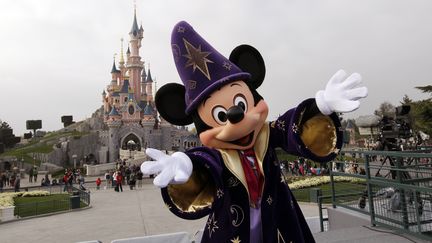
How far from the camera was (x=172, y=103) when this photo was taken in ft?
11.9

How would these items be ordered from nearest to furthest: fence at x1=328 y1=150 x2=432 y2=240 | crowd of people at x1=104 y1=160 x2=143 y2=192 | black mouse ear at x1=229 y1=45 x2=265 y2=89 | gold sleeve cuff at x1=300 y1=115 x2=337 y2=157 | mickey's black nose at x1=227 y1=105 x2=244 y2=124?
1. mickey's black nose at x1=227 y1=105 x2=244 y2=124
2. gold sleeve cuff at x1=300 y1=115 x2=337 y2=157
3. black mouse ear at x1=229 y1=45 x2=265 y2=89
4. fence at x1=328 y1=150 x2=432 y2=240
5. crowd of people at x1=104 y1=160 x2=143 y2=192

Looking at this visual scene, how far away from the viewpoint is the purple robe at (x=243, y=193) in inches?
118

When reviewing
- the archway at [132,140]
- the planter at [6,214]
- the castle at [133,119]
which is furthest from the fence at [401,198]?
the archway at [132,140]

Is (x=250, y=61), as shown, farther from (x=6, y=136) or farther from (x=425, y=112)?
(x=6, y=136)

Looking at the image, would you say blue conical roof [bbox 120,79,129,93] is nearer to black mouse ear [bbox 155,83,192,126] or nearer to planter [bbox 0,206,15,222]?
planter [bbox 0,206,15,222]

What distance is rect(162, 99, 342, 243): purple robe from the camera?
301 cm

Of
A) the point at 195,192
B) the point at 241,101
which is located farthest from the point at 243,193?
the point at 241,101

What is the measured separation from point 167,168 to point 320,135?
1.50 metres

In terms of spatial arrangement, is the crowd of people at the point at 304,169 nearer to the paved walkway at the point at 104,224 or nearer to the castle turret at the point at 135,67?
the paved walkway at the point at 104,224

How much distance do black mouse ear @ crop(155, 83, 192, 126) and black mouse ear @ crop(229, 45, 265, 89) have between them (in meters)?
0.72

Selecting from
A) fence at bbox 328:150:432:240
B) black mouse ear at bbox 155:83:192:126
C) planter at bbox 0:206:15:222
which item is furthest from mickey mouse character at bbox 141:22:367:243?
planter at bbox 0:206:15:222

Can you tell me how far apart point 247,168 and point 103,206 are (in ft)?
41.3

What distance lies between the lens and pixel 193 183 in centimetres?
304

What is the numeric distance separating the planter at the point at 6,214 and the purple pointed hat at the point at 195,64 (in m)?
11.4
